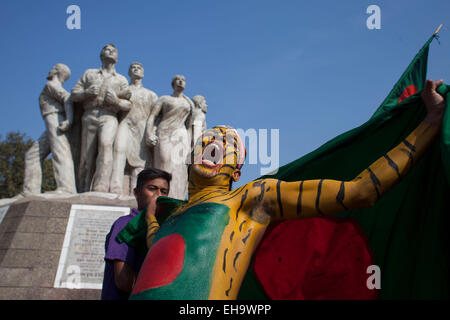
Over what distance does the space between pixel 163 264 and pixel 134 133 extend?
22.3 ft

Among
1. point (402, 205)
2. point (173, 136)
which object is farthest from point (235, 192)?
point (173, 136)

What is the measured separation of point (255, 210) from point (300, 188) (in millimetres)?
259

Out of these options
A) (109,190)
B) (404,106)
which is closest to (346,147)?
(404,106)

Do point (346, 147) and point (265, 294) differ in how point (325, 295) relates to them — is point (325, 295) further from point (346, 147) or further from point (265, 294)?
point (346, 147)

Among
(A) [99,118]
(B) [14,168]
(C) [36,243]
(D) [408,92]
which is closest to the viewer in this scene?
(D) [408,92]

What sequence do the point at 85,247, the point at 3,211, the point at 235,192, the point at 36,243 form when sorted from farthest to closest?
the point at 3,211 < the point at 85,247 < the point at 36,243 < the point at 235,192

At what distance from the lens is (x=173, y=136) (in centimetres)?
856

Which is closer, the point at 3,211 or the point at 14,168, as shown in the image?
the point at 3,211

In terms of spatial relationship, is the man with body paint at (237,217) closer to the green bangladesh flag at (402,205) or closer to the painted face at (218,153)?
the painted face at (218,153)

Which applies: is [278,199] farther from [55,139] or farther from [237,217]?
[55,139]

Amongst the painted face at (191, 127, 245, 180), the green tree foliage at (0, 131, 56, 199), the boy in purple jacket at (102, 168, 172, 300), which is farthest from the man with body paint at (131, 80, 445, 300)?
the green tree foliage at (0, 131, 56, 199)

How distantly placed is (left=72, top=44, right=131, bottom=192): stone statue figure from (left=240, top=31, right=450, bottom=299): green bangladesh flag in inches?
222

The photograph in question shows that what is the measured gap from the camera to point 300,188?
6.88 feet

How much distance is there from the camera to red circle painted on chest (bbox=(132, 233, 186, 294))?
6.38ft
